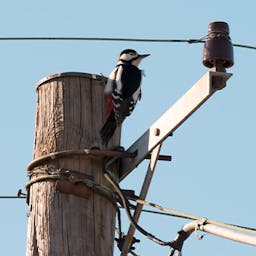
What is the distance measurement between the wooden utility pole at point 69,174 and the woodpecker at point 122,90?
7 centimetres

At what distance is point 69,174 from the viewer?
549 centimetres

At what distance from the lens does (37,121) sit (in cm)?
581

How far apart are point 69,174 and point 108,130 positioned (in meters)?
0.38

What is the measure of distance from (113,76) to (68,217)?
187 cm

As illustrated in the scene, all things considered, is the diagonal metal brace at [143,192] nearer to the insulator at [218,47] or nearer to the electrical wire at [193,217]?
the electrical wire at [193,217]

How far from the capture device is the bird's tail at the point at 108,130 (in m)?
5.66

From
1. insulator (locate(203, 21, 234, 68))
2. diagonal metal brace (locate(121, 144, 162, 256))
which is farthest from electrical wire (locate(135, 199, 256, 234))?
insulator (locate(203, 21, 234, 68))

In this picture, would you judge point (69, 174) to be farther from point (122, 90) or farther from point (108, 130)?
point (122, 90)

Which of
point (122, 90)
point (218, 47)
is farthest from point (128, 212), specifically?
point (122, 90)

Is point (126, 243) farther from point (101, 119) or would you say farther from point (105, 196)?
point (101, 119)

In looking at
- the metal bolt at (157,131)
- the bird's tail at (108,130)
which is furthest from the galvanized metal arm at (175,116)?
the bird's tail at (108,130)

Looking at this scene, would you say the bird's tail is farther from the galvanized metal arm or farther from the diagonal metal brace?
the diagonal metal brace

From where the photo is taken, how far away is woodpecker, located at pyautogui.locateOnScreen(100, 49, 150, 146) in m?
5.78

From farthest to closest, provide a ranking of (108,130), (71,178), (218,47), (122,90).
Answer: (122,90)
(108,130)
(71,178)
(218,47)
